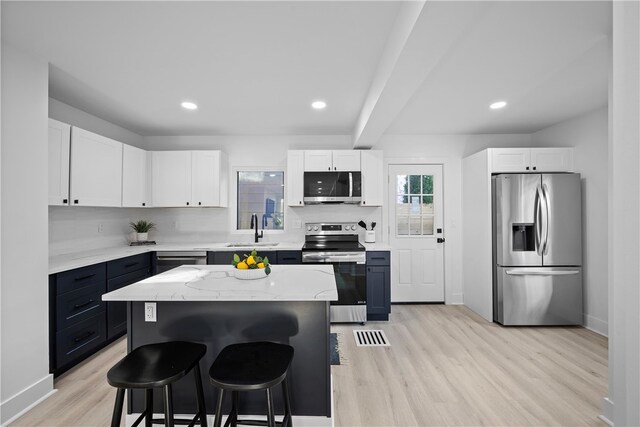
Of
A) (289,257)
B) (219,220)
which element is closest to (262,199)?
(219,220)

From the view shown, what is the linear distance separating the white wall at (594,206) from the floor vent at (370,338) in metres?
2.40

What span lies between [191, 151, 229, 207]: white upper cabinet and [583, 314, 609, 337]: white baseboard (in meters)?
4.67

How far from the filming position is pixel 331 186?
13.3 ft

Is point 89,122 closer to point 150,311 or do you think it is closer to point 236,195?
point 236,195

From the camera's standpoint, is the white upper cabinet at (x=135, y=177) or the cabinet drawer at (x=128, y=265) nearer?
the cabinet drawer at (x=128, y=265)

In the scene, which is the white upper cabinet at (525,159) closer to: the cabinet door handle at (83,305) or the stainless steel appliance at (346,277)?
the stainless steel appliance at (346,277)

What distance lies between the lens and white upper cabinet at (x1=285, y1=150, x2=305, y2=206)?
410 centimetres

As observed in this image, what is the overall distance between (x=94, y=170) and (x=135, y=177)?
0.74 metres

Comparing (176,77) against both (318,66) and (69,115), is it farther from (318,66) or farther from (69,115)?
(69,115)

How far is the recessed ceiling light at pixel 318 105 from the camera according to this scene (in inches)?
125

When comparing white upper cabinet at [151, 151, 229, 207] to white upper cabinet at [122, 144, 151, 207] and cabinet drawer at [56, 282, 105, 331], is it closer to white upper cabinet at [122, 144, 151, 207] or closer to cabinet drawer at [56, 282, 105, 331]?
white upper cabinet at [122, 144, 151, 207]

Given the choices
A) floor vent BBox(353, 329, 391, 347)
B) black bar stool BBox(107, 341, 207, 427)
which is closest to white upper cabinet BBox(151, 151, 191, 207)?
floor vent BBox(353, 329, 391, 347)

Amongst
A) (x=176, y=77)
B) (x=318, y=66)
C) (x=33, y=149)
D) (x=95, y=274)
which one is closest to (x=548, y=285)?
(x=318, y=66)

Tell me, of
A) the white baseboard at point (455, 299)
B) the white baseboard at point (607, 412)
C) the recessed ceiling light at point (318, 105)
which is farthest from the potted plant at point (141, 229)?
the white baseboard at point (607, 412)
